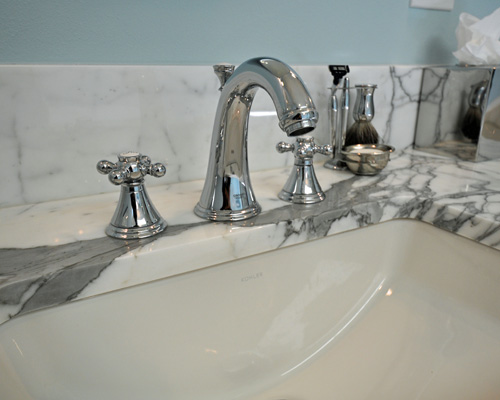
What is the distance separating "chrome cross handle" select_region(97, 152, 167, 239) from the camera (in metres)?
0.43

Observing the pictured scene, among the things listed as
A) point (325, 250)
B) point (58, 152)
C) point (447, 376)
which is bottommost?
point (447, 376)

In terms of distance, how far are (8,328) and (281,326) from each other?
301mm

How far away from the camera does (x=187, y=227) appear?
479 millimetres

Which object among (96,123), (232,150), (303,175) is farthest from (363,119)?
(96,123)

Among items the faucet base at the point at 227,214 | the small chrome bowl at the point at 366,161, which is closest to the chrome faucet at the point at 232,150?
the faucet base at the point at 227,214

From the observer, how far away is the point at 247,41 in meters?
0.66

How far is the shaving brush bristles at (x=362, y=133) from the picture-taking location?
0.75 metres

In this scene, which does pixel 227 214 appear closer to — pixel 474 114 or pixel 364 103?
pixel 364 103

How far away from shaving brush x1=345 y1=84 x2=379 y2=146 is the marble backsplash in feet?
0.40

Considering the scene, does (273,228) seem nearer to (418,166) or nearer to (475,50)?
(418,166)

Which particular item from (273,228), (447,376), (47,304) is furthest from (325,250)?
(47,304)

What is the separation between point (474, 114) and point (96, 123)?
0.72m

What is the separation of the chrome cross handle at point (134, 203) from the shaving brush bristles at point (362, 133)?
0.43 metres

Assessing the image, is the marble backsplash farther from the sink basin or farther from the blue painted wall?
the sink basin
